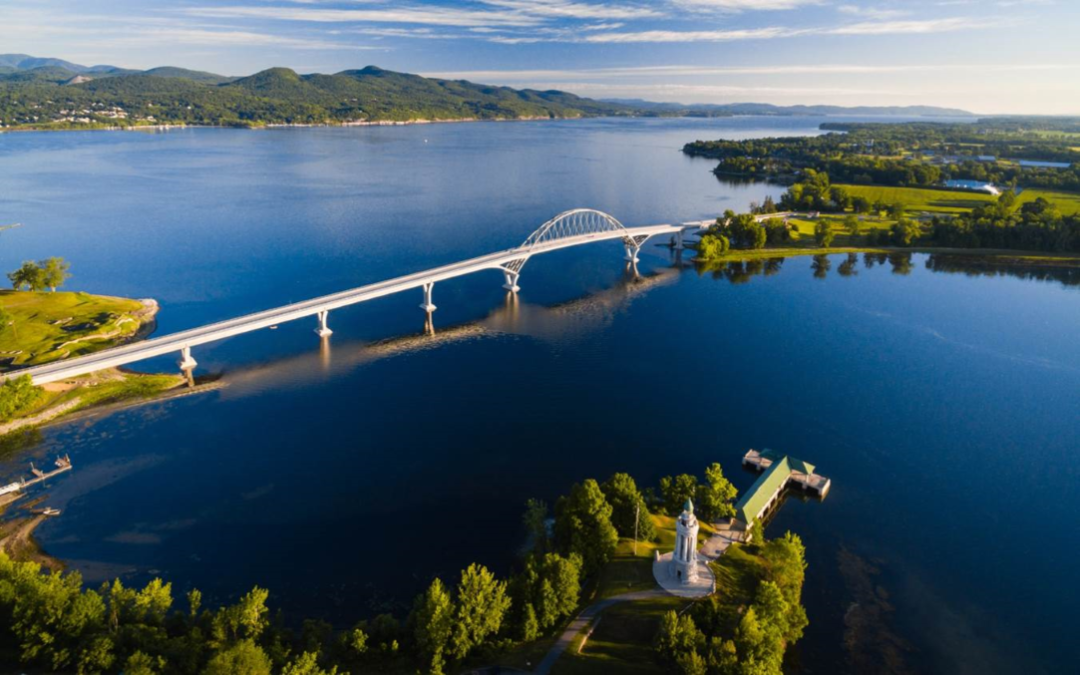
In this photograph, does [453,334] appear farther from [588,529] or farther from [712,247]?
[712,247]

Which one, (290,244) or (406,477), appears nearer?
(406,477)

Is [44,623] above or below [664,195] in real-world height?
below

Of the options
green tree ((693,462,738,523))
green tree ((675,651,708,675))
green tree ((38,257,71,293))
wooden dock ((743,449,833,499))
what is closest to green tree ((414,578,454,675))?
green tree ((675,651,708,675))

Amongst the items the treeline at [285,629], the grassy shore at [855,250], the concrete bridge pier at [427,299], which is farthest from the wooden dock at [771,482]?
the grassy shore at [855,250]

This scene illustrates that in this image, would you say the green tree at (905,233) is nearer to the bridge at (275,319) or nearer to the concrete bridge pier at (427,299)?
the bridge at (275,319)

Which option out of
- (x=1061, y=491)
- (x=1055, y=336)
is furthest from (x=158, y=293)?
(x=1055, y=336)

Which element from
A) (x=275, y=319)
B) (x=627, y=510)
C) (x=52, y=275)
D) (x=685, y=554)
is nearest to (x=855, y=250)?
(x=627, y=510)

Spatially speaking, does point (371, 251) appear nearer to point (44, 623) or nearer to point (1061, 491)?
point (44, 623)
